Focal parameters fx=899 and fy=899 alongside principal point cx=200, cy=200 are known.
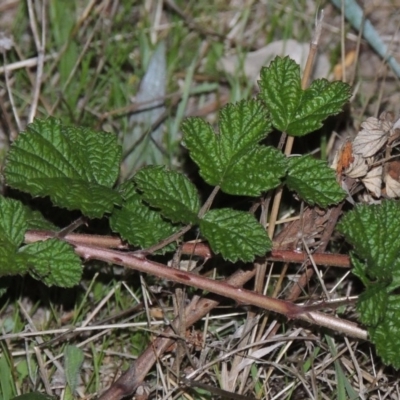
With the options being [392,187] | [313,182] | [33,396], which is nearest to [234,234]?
[313,182]

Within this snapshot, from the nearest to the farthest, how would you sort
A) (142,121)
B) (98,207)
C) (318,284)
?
(98,207) < (318,284) < (142,121)

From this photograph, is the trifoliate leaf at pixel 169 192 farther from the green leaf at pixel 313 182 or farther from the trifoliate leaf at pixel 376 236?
the trifoliate leaf at pixel 376 236

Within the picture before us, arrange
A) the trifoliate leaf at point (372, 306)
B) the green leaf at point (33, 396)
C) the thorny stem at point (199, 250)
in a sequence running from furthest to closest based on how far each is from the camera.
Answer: the thorny stem at point (199, 250) → the green leaf at point (33, 396) → the trifoliate leaf at point (372, 306)

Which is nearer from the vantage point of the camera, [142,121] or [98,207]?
[98,207]

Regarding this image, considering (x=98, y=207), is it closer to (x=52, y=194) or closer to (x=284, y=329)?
(x=52, y=194)

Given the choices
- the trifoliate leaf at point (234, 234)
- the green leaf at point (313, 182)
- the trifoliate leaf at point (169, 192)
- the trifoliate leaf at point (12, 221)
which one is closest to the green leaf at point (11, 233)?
the trifoliate leaf at point (12, 221)

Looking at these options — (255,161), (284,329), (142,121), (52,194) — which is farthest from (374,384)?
(142,121)
